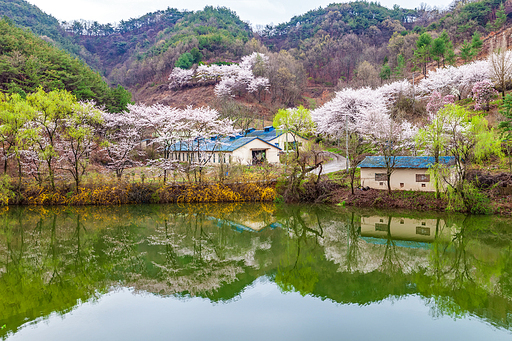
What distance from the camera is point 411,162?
66.3 feet

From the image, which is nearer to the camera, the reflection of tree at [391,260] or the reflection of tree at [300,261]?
the reflection of tree at [300,261]

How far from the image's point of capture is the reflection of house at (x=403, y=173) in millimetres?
19688

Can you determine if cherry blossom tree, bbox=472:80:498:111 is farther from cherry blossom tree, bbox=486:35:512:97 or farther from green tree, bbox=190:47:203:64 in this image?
green tree, bbox=190:47:203:64

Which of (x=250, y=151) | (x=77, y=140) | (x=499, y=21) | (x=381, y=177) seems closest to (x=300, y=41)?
(x=499, y=21)

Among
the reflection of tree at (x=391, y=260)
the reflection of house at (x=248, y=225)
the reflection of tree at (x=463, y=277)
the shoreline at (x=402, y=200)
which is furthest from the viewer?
the shoreline at (x=402, y=200)

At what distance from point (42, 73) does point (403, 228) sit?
37.3 meters

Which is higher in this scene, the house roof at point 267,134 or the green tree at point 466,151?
the house roof at point 267,134

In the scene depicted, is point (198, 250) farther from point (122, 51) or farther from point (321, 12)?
point (321, 12)

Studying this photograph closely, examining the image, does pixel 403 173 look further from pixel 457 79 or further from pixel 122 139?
pixel 457 79

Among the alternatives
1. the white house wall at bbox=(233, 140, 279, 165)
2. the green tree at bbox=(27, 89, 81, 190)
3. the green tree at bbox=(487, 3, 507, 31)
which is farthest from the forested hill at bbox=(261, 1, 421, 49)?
the green tree at bbox=(27, 89, 81, 190)

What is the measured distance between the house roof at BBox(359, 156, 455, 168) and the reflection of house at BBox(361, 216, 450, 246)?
12.9ft

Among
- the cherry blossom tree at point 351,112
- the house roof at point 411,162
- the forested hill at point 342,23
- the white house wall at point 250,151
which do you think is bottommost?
the house roof at point 411,162

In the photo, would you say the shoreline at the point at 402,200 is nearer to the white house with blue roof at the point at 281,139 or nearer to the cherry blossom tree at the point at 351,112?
the cherry blossom tree at the point at 351,112

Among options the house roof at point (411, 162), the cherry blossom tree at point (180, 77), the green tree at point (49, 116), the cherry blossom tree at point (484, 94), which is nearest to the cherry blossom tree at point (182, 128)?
the green tree at point (49, 116)
